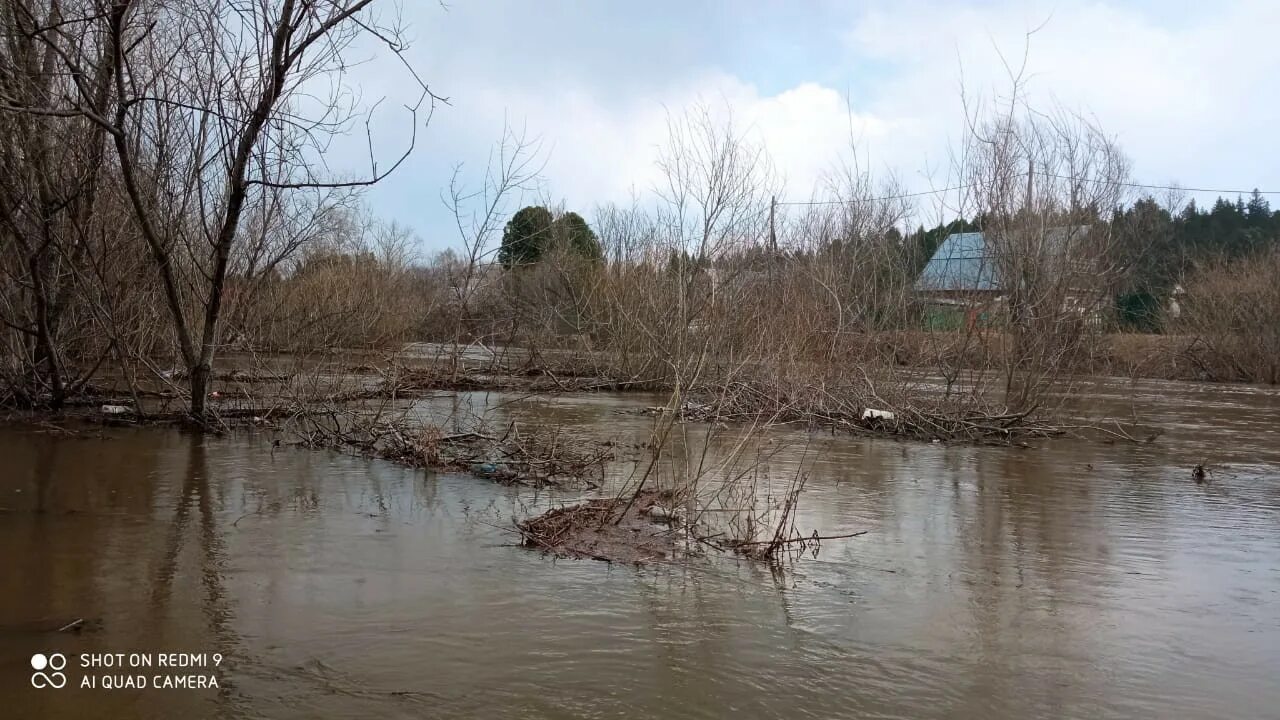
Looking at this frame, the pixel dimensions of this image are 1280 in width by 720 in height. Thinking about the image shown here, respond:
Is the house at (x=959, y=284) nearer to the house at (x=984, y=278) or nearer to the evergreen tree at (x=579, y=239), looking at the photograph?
the house at (x=984, y=278)

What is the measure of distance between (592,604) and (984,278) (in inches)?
358

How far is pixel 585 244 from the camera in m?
23.4

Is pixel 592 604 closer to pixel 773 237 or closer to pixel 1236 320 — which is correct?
pixel 773 237

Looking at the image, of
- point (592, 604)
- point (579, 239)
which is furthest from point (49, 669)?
point (579, 239)

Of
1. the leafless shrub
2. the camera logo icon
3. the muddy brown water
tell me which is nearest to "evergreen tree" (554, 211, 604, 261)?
the muddy brown water

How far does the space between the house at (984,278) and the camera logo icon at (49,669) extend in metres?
10.6

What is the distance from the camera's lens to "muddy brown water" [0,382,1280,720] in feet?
10.6

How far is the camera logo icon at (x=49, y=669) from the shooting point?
3.01 metres

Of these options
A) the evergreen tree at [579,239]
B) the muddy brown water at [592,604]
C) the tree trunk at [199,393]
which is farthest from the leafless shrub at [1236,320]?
the tree trunk at [199,393]

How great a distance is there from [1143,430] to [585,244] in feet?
49.3

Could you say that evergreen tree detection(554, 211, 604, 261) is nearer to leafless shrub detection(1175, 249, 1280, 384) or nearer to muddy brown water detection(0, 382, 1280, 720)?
A: muddy brown water detection(0, 382, 1280, 720)

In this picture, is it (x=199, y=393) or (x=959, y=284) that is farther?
(x=959, y=284)

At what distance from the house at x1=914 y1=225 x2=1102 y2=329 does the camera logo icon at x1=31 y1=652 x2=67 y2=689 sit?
10.6m

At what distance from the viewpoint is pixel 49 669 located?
3.12 m
